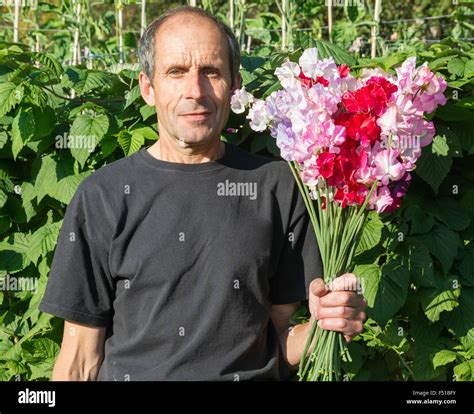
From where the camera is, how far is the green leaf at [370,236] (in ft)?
10.2

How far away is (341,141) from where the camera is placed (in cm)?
222

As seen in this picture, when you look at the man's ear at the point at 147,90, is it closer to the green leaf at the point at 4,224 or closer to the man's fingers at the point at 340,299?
the man's fingers at the point at 340,299

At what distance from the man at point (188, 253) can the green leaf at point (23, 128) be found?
31.9 inches

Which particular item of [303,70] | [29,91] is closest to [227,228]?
[303,70]

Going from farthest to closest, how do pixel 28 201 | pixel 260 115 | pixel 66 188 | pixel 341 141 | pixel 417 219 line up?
pixel 28 201, pixel 66 188, pixel 417 219, pixel 260 115, pixel 341 141

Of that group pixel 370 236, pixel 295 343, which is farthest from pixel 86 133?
pixel 295 343

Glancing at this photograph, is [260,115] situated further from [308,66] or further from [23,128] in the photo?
[23,128]

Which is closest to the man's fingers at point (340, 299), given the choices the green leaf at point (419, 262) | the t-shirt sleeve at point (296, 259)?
the t-shirt sleeve at point (296, 259)

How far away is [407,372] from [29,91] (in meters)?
1.68

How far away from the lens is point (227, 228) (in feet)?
7.80

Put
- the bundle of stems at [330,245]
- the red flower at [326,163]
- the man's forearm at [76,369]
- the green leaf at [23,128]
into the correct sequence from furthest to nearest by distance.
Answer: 1. the green leaf at [23,128]
2. the man's forearm at [76,369]
3. the bundle of stems at [330,245]
4. the red flower at [326,163]

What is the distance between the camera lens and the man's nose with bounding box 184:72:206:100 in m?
2.37

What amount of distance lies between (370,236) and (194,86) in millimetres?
1015

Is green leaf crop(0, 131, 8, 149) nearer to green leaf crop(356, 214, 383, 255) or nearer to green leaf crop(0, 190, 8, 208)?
green leaf crop(0, 190, 8, 208)
